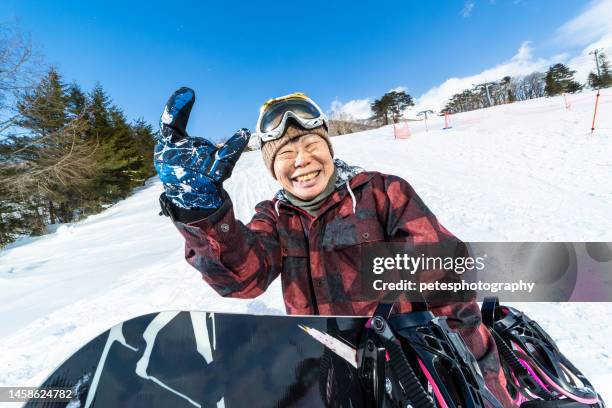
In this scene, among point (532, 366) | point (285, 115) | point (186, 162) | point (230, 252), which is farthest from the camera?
point (285, 115)

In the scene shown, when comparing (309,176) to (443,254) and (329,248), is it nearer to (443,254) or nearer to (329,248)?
(329,248)

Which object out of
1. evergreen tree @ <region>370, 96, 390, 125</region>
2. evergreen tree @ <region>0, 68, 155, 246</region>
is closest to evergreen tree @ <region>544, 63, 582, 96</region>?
evergreen tree @ <region>370, 96, 390, 125</region>

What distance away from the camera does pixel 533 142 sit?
460 inches

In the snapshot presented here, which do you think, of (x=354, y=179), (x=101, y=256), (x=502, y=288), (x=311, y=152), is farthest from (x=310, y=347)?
(x=101, y=256)

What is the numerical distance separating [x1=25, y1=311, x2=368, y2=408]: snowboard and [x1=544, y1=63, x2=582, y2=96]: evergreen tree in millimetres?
65439

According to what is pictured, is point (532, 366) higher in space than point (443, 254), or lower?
lower

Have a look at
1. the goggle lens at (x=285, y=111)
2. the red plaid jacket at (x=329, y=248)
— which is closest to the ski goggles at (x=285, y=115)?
the goggle lens at (x=285, y=111)

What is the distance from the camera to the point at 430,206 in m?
6.39

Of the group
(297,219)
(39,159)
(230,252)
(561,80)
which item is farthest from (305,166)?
(561,80)

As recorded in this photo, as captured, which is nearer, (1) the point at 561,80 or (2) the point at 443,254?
(2) the point at 443,254

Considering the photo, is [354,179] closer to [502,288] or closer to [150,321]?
[502,288]

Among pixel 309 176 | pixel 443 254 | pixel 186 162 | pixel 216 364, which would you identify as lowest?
pixel 216 364

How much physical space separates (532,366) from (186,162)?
2.06 meters

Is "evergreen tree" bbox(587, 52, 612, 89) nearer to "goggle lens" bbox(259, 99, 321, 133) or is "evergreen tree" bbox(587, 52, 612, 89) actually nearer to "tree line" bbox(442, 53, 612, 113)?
"tree line" bbox(442, 53, 612, 113)
